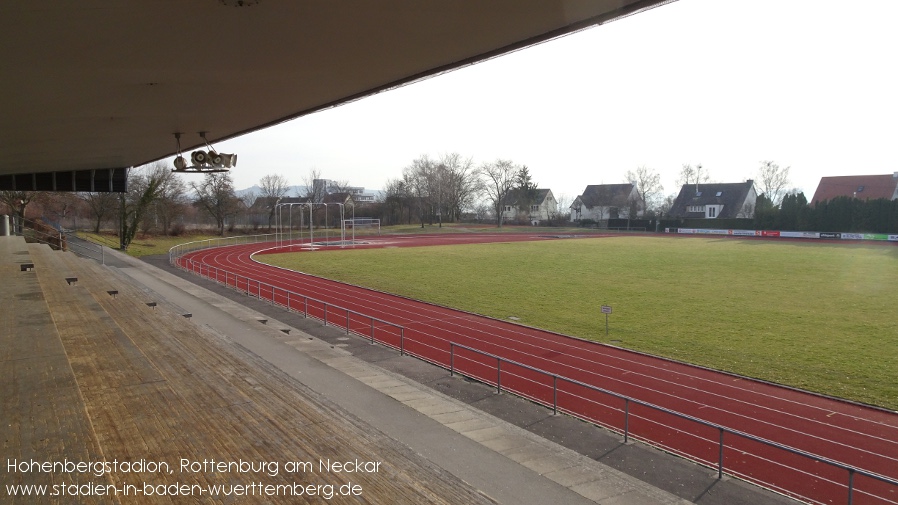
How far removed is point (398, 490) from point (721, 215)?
97041 millimetres

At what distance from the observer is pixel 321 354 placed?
14297 mm

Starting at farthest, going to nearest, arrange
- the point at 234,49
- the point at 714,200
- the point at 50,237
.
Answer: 1. the point at 714,200
2. the point at 50,237
3. the point at 234,49

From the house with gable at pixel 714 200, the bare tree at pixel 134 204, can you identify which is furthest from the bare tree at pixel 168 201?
the house with gable at pixel 714 200

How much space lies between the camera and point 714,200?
9150 centimetres

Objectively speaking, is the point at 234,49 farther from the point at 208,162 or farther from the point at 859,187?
the point at 859,187

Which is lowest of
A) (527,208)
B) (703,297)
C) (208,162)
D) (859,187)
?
(703,297)

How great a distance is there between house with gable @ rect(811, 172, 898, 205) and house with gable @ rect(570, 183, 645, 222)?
28.0m

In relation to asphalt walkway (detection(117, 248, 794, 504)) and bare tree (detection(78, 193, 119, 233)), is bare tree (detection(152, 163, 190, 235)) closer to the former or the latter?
bare tree (detection(78, 193, 119, 233))

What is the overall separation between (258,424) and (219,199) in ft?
216

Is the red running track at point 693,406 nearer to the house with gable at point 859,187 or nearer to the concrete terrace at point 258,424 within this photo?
the concrete terrace at point 258,424

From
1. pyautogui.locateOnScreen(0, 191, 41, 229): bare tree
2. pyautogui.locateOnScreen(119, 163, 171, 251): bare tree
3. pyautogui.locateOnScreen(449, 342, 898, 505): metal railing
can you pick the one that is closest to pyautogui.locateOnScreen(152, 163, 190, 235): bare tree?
pyautogui.locateOnScreen(119, 163, 171, 251): bare tree

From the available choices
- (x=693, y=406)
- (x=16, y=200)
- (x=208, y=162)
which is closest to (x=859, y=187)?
(x=693, y=406)

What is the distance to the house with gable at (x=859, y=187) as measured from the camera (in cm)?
7088

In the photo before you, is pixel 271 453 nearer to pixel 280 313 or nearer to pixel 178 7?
pixel 178 7
